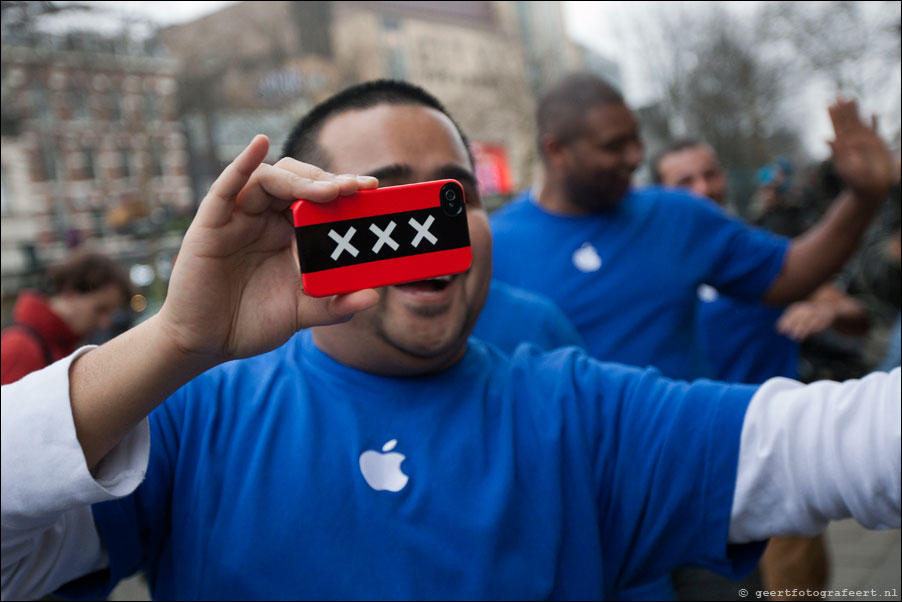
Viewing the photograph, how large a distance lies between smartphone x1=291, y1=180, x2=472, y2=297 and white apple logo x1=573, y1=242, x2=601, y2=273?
1.72 metres

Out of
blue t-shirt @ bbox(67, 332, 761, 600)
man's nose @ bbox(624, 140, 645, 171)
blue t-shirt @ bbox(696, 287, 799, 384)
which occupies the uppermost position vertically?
man's nose @ bbox(624, 140, 645, 171)

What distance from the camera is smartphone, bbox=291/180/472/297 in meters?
0.86

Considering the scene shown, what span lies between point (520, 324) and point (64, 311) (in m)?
1.69

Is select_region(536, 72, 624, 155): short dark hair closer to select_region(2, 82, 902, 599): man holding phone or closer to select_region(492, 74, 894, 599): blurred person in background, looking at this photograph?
select_region(492, 74, 894, 599): blurred person in background

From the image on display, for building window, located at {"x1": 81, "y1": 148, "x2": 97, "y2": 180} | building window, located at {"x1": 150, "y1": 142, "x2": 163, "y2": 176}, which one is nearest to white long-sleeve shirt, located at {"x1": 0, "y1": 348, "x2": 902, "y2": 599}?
building window, located at {"x1": 150, "y1": 142, "x2": 163, "y2": 176}

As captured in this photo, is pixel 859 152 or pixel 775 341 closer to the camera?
pixel 859 152

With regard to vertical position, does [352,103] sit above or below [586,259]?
above

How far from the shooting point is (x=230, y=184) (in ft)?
2.87

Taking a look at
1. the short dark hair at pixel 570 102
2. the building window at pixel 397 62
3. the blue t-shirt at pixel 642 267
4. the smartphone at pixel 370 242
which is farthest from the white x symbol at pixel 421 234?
the short dark hair at pixel 570 102

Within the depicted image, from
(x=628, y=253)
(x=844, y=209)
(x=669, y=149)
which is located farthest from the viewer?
(x=669, y=149)

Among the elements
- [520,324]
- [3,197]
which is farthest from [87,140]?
[520,324]

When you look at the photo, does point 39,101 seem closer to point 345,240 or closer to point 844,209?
point 345,240

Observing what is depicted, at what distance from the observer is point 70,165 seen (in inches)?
108

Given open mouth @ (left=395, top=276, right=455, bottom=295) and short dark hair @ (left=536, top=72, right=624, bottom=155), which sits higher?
short dark hair @ (left=536, top=72, right=624, bottom=155)
